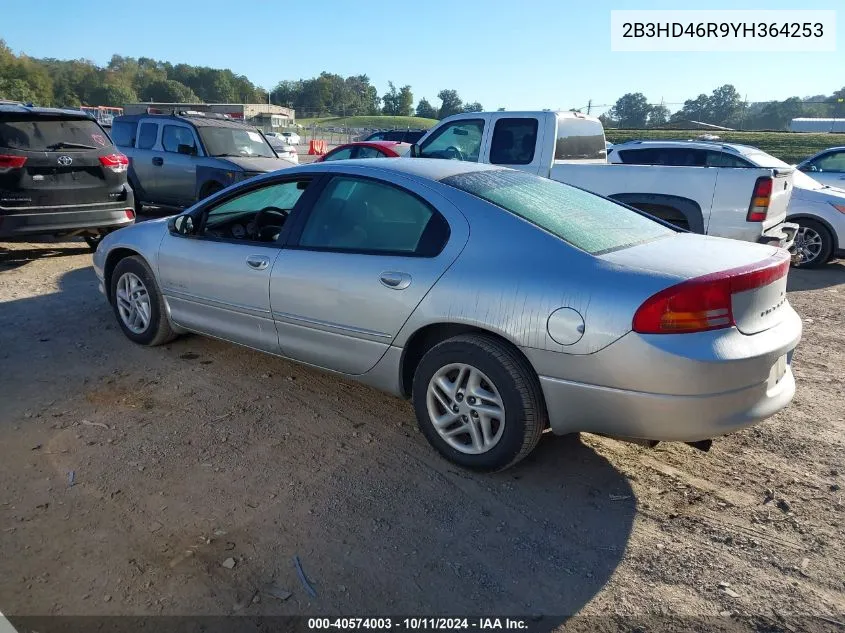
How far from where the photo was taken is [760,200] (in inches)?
252

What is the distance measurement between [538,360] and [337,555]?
48.4 inches

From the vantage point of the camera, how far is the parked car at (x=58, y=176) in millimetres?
6930

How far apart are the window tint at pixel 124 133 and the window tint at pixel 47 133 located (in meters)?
3.62

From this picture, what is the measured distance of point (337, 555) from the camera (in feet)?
8.64

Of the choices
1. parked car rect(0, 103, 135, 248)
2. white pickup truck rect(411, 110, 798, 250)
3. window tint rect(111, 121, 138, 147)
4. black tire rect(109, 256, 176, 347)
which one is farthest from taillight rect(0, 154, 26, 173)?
window tint rect(111, 121, 138, 147)

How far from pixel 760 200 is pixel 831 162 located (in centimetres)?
625

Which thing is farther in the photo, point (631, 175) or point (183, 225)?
point (631, 175)

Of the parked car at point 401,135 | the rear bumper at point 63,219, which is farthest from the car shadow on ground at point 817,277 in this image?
the parked car at point 401,135

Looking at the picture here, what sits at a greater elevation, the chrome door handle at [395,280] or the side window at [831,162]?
the chrome door handle at [395,280]

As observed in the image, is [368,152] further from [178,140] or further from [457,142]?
[457,142]

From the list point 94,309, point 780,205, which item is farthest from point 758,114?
point 94,309

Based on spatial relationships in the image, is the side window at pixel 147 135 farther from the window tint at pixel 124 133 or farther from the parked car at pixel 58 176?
the parked car at pixel 58 176

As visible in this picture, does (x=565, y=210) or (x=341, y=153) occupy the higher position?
(x=565, y=210)

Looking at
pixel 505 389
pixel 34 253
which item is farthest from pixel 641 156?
pixel 34 253
